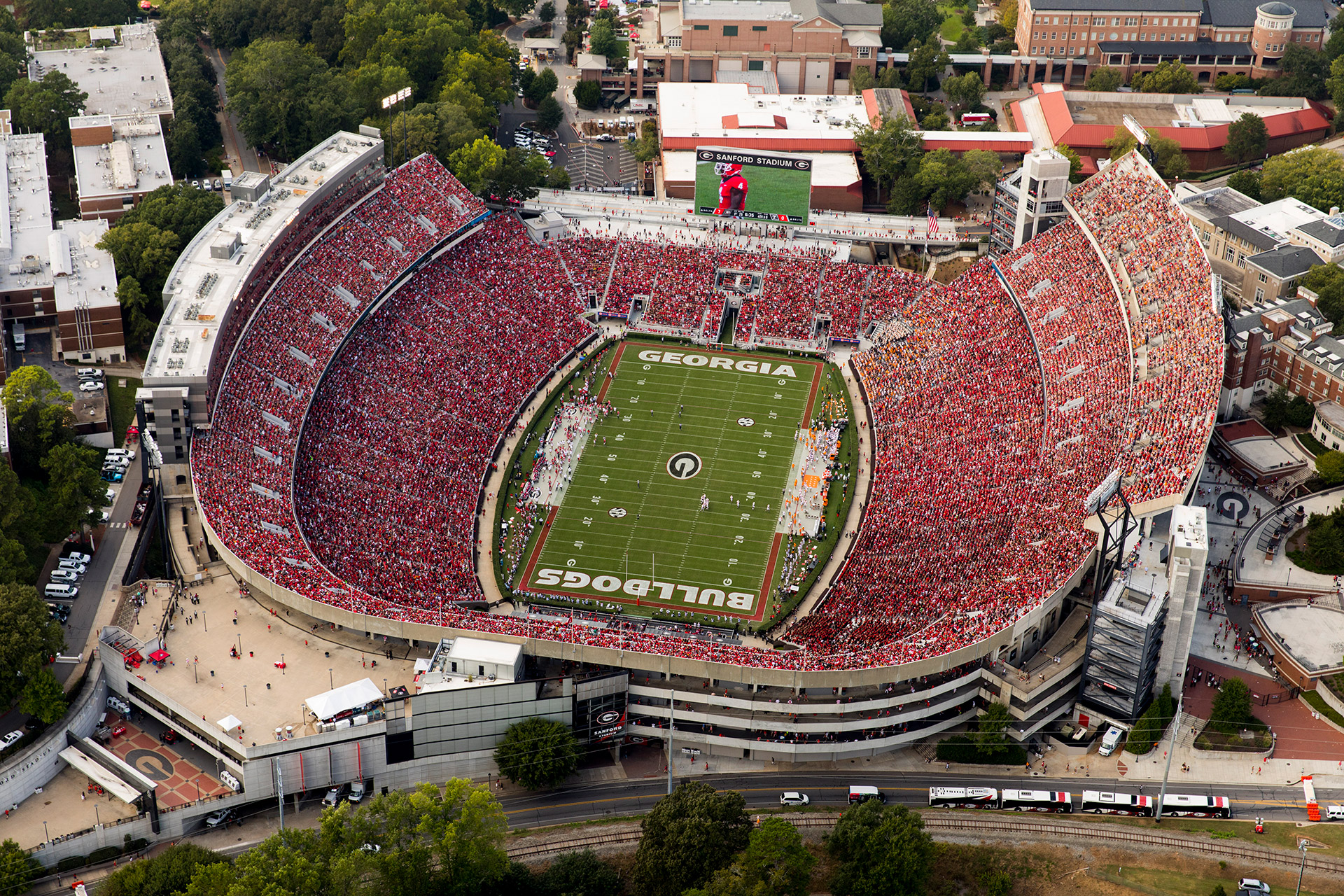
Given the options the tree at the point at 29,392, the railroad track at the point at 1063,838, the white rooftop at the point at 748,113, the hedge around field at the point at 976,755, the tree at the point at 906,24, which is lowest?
the railroad track at the point at 1063,838

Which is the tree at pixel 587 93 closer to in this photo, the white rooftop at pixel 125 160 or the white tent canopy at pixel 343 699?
the white rooftop at pixel 125 160

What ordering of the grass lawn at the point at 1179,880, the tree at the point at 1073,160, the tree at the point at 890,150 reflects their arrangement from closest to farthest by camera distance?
1. the grass lawn at the point at 1179,880
2. the tree at the point at 890,150
3. the tree at the point at 1073,160

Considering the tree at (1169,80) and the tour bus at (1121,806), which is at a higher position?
the tree at (1169,80)

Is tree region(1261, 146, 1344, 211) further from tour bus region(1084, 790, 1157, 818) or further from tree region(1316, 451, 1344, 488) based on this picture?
tour bus region(1084, 790, 1157, 818)

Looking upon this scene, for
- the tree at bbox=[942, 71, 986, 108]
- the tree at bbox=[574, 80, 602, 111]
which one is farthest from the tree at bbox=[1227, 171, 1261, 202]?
the tree at bbox=[574, 80, 602, 111]

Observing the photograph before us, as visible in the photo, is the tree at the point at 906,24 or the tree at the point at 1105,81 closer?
the tree at the point at 1105,81

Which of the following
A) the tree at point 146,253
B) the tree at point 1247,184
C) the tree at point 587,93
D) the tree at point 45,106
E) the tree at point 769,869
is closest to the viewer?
the tree at point 769,869

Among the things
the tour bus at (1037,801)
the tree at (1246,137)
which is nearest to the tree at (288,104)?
the tree at (1246,137)

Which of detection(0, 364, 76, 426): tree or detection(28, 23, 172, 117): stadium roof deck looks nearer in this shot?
detection(0, 364, 76, 426): tree
